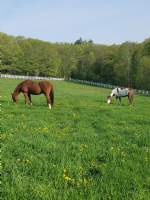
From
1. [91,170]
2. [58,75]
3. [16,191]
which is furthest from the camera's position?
[58,75]

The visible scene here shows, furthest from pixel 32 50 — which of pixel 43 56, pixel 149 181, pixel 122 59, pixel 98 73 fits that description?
pixel 149 181

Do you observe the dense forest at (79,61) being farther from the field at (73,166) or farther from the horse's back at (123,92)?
the field at (73,166)

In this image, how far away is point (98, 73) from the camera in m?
74.8

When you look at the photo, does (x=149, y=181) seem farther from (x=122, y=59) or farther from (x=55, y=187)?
(x=122, y=59)

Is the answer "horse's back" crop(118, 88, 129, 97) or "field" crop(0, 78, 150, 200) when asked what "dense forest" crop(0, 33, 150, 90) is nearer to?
"horse's back" crop(118, 88, 129, 97)

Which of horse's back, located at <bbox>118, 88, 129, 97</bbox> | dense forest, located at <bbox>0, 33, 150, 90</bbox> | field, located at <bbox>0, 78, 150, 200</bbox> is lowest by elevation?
field, located at <bbox>0, 78, 150, 200</bbox>

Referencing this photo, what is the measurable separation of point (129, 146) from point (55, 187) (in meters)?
3.32

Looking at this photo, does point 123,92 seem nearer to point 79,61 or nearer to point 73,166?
point 73,166

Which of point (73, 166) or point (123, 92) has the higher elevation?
point (123, 92)

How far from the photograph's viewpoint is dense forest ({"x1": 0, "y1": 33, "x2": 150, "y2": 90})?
51594mm

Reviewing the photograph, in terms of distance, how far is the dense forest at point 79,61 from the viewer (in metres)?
51.6

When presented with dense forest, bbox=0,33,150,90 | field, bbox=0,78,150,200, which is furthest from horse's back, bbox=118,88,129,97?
dense forest, bbox=0,33,150,90

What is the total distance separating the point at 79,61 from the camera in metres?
87.8

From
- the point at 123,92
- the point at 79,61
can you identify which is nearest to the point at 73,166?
the point at 123,92
